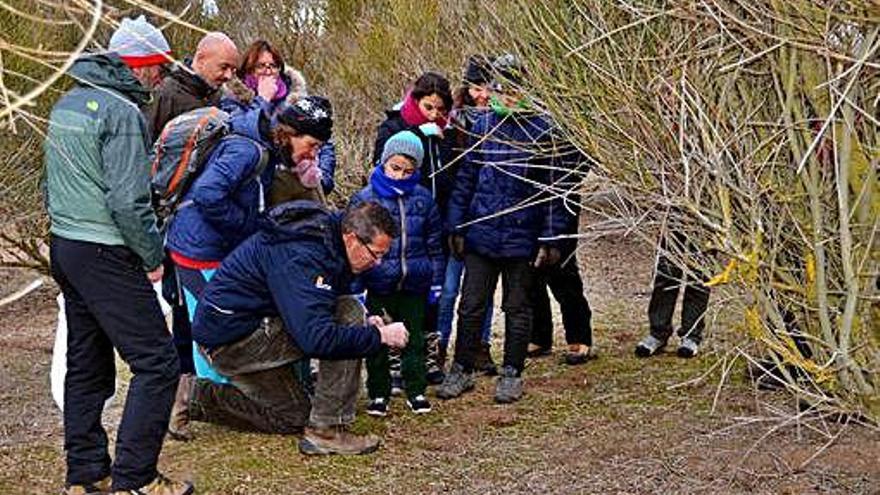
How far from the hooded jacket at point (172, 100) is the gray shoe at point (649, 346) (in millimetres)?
3124

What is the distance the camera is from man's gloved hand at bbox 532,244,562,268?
6.24 meters

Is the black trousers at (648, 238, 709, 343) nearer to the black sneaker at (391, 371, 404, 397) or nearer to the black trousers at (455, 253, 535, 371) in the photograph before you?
the black trousers at (455, 253, 535, 371)

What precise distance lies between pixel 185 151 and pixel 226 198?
0.30 metres

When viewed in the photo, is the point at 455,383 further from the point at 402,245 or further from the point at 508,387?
the point at 402,245

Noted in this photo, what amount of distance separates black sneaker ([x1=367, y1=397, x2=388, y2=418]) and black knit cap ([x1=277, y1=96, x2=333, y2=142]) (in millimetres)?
1408

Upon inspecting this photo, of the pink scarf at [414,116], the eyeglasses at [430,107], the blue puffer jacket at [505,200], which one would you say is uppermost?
the eyeglasses at [430,107]

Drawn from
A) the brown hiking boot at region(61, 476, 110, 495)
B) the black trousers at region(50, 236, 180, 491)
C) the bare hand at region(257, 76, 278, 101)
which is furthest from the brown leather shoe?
the brown hiking boot at region(61, 476, 110, 495)

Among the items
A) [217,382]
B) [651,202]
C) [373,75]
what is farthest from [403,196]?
[373,75]

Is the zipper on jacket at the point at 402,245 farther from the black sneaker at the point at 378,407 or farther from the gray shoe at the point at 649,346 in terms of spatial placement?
the gray shoe at the point at 649,346

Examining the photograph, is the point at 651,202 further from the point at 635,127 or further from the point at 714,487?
the point at 714,487

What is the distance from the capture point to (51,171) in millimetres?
4578

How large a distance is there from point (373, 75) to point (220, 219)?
9490 millimetres

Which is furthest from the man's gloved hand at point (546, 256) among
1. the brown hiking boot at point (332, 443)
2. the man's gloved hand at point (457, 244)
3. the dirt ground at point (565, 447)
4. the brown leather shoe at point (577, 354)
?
the brown hiking boot at point (332, 443)

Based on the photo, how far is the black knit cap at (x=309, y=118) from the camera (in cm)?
533
